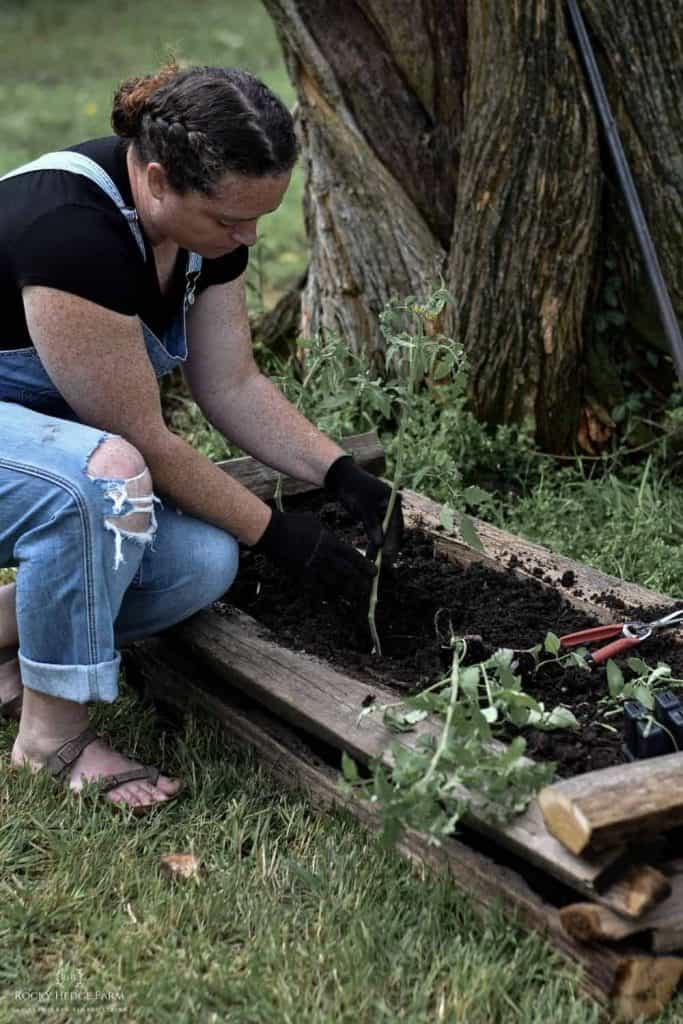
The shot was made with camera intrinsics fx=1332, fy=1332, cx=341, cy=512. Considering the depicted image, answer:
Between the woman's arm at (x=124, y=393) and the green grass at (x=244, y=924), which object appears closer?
the green grass at (x=244, y=924)

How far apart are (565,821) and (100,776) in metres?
1.05

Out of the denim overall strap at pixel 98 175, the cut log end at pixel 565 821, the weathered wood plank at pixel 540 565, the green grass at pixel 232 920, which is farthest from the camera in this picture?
the weathered wood plank at pixel 540 565

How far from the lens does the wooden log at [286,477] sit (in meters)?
3.49

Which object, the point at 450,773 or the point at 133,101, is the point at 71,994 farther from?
the point at 133,101

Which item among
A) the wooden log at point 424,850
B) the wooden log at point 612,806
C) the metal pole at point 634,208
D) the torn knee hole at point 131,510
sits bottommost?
the wooden log at point 424,850

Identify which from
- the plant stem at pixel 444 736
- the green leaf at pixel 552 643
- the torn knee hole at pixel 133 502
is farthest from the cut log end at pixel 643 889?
the torn knee hole at pixel 133 502

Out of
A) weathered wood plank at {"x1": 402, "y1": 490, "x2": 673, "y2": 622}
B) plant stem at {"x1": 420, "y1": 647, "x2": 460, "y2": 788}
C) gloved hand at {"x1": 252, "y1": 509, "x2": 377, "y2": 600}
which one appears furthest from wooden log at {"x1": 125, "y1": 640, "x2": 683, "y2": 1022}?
weathered wood plank at {"x1": 402, "y1": 490, "x2": 673, "y2": 622}

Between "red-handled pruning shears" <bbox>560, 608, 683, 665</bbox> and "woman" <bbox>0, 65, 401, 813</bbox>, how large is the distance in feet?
1.51

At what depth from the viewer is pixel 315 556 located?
2.80 metres

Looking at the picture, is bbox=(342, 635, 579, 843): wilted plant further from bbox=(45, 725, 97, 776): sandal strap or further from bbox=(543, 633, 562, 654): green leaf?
bbox=(45, 725, 97, 776): sandal strap

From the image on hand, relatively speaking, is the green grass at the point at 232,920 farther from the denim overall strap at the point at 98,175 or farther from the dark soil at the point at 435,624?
the denim overall strap at the point at 98,175

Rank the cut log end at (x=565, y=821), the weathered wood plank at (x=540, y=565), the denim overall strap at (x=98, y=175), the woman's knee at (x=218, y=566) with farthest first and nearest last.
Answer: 1. the weathered wood plank at (x=540, y=565)
2. the woman's knee at (x=218, y=566)
3. the denim overall strap at (x=98, y=175)
4. the cut log end at (x=565, y=821)

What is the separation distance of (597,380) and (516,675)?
1.62 m

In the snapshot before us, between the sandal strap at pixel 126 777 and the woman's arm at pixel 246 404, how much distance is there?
0.84m
